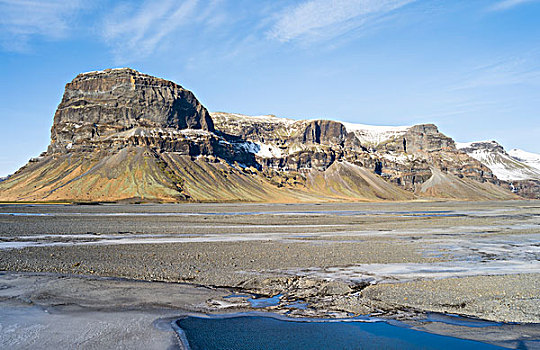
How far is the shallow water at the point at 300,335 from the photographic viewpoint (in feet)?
38.0

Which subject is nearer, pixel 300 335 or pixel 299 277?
pixel 300 335

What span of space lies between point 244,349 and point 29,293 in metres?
11.5

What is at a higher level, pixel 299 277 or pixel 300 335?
pixel 300 335

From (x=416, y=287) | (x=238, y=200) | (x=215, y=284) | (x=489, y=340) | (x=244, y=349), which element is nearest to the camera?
(x=244, y=349)

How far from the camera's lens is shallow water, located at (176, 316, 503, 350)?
11586mm

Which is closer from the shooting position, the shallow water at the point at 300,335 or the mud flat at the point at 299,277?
the shallow water at the point at 300,335

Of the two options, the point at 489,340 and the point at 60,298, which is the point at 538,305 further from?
the point at 60,298

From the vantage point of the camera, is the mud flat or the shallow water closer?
the shallow water

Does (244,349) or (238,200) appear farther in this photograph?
(238,200)

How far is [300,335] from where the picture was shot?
12.5 meters

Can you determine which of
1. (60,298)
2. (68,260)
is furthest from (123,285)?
(68,260)

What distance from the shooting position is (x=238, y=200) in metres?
186

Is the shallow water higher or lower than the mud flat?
higher

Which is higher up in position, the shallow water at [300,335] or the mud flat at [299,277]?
the shallow water at [300,335]
